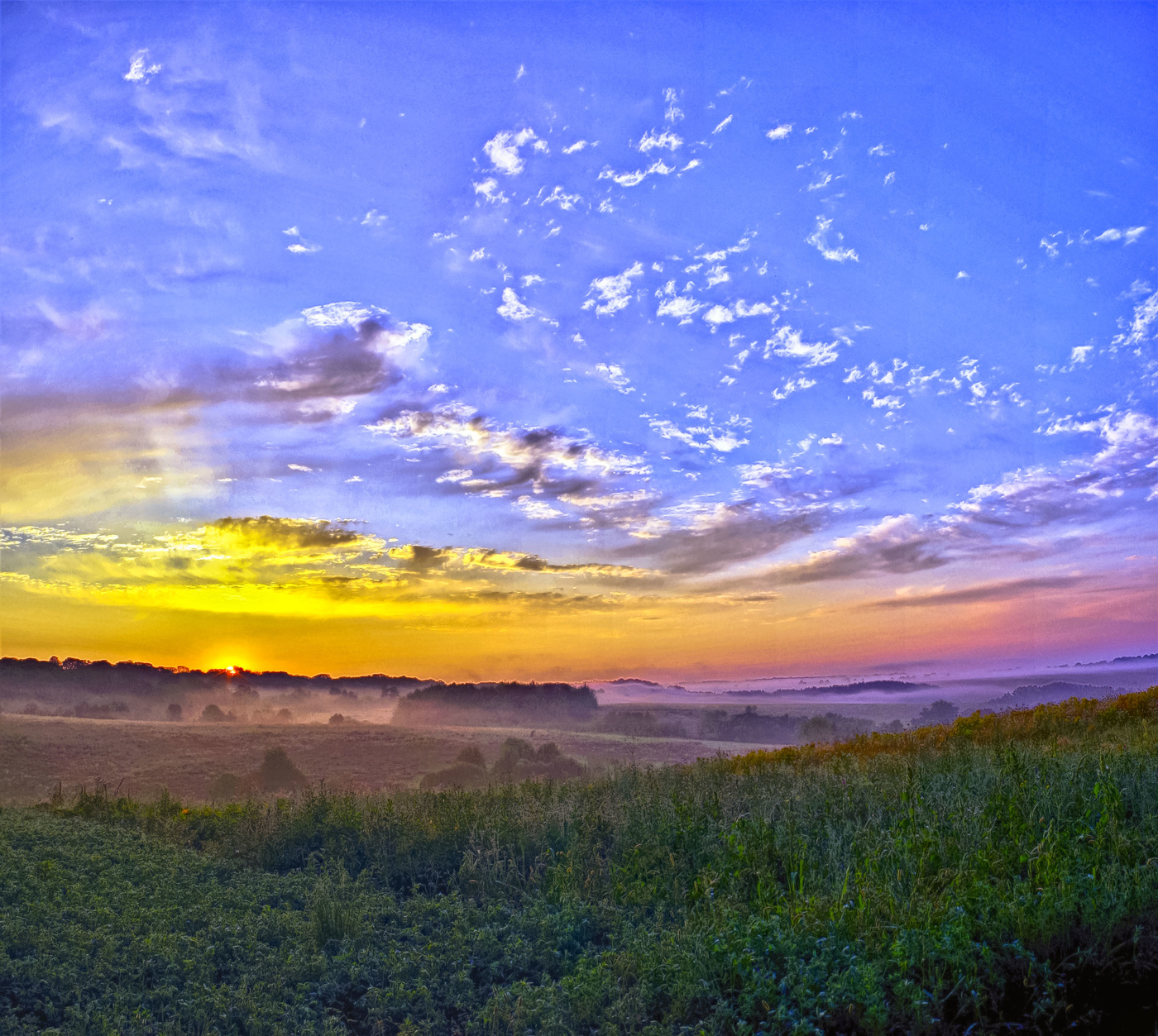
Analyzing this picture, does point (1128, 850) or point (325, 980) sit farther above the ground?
point (1128, 850)

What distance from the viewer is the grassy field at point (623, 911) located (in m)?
4.83

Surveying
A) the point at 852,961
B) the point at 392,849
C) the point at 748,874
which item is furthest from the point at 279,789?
the point at 852,961

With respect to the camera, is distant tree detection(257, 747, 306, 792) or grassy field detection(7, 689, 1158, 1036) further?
distant tree detection(257, 747, 306, 792)

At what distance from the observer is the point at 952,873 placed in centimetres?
598

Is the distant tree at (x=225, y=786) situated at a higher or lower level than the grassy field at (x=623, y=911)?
lower

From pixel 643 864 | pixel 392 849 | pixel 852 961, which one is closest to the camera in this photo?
pixel 852 961

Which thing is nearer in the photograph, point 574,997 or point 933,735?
point 574,997

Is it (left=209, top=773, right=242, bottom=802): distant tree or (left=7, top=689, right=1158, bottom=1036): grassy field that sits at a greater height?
(left=7, top=689, right=1158, bottom=1036): grassy field

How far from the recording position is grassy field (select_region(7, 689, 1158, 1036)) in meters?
4.83

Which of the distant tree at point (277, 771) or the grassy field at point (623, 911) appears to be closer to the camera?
the grassy field at point (623, 911)

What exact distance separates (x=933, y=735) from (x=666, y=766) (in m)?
6.61

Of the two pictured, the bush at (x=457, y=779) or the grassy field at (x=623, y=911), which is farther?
the bush at (x=457, y=779)

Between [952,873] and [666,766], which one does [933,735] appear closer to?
[666,766]

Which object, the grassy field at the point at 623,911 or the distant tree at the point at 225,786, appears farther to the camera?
the distant tree at the point at 225,786
